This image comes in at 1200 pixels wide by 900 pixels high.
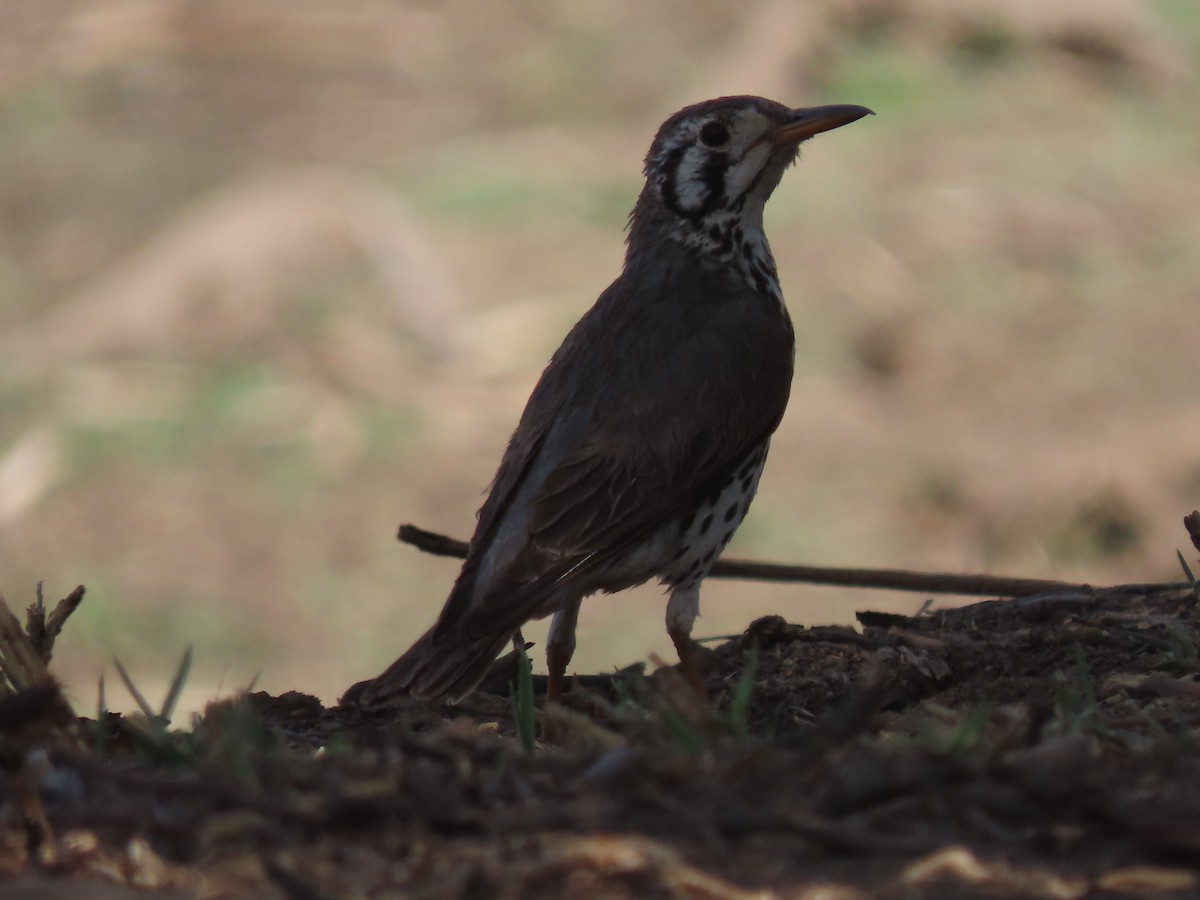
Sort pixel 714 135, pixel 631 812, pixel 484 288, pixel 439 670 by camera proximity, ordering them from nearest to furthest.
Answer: pixel 631 812
pixel 439 670
pixel 714 135
pixel 484 288

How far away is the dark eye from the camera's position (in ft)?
22.3

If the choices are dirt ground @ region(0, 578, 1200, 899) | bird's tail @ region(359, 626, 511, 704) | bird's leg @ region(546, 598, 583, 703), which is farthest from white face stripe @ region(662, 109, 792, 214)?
dirt ground @ region(0, 578, 1200, 899)

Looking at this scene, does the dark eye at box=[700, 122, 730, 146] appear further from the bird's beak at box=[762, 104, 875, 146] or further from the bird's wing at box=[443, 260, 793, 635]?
the bird's wing at box=[443, 260, 793, 635]

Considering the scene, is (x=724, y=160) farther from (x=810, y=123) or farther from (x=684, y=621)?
(x=684, y=621)

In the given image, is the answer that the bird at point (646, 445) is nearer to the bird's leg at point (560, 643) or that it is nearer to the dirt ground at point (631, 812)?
the bird's leg at point (560, 643)

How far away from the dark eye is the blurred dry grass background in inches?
160

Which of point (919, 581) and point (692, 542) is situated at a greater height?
point (692, 542)

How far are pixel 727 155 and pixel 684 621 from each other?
5.40ft

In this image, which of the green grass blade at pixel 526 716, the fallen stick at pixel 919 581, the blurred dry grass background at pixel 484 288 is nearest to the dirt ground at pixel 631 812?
the green grass blade at pixel 526 716

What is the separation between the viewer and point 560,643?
20.1ft

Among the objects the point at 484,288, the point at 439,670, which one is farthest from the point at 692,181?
the point at 484,288

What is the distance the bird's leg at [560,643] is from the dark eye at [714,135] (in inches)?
65.2

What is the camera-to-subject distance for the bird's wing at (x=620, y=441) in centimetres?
582

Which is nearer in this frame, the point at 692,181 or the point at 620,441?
the point at 620,441
